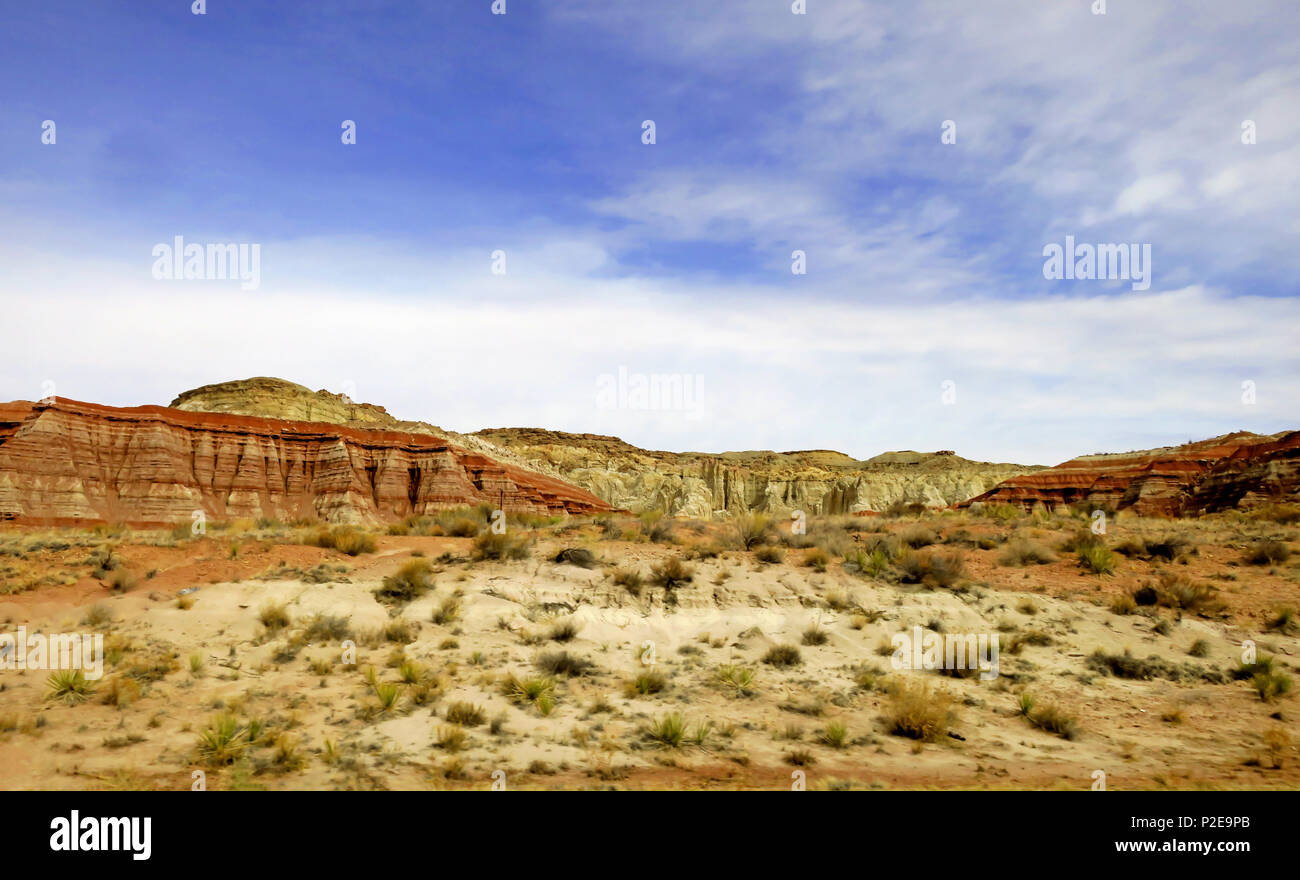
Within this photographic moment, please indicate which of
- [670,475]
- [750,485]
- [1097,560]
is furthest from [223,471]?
[750,485]

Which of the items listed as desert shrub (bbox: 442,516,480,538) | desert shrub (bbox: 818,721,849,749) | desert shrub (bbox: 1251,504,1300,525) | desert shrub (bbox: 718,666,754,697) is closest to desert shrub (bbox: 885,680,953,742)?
desert shrub (bbox: 818,721,849,749)

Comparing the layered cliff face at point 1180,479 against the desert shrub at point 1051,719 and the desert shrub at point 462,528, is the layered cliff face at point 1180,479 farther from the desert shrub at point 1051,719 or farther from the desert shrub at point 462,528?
A: the desert shrub at point 462,528

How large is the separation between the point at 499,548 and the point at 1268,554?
18561 mm

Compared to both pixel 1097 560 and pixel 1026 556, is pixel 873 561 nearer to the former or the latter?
pixel 1026 556

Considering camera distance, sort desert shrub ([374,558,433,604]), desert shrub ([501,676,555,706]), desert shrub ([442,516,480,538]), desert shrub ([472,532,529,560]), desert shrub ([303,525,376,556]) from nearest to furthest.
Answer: desert shrub ([501,676,555,706]), desert shrub ([374,558,433,604]), desert shrub ([472,532,529,560]), desert shrub ([303,525,376,556]), desert shrub ([442,516,480,538])

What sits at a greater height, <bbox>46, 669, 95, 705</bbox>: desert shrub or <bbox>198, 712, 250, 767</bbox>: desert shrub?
<bbox>46, 669, 95, 705</bbox>: desert shrub

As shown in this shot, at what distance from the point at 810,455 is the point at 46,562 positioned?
5055 inches

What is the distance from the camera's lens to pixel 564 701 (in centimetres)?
1042

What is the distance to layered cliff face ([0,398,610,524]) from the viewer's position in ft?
123

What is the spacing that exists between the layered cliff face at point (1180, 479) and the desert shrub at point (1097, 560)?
25.4 meters

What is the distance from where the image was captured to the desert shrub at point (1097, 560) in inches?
613

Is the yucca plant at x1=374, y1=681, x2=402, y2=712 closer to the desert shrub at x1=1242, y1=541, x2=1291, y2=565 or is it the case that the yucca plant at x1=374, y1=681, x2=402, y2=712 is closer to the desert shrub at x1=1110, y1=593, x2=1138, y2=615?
the desert shrub at x1=1110, y1=593, x2=1138, y2=615

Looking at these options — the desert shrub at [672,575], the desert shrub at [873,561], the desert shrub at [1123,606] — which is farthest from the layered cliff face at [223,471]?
the desert shrub at [1123,606]

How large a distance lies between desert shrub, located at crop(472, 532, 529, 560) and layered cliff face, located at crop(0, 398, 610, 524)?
30514mm
